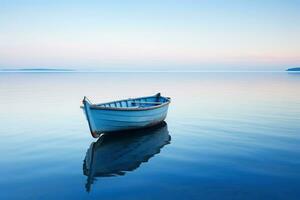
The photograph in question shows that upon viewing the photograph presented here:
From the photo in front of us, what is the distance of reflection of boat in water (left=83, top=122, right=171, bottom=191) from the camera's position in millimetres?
12188

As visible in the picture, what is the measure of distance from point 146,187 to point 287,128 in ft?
45.2

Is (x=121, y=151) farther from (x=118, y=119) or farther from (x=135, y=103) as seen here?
(x=135, y=103)

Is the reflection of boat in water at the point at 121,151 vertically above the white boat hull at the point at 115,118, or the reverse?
the white boat hull at the point at 115,118

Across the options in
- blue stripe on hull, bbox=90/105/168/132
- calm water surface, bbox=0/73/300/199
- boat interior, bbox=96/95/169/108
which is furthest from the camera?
boat interior, bbox=96/95/169/108

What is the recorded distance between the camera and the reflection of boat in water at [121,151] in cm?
1219

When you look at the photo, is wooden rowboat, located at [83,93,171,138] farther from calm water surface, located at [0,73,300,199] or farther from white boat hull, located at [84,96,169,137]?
calm water surface, located at [0,73,300,199]

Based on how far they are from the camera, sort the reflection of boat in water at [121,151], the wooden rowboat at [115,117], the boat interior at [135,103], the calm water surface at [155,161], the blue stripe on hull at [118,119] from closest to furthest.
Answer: the calm water surface at [155,161]
the reflection of boat in water at [121,151]
the wooden rowboat at [115,117]
the blue stripe on hull at [118,119]
the boat interior at [135,103]

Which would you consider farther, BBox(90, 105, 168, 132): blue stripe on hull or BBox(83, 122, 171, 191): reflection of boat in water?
BBox(90, 105, 168, 132): blue stripe on hull

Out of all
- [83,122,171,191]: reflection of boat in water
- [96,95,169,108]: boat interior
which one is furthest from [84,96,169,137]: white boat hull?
[96,95,169,108]: boat interior

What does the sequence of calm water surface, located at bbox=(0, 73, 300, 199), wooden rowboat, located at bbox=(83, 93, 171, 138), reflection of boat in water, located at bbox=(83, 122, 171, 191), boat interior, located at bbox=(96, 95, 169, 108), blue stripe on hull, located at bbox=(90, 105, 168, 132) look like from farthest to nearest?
boat interior, located at bbox=(96, 95, 169, 108), blue stripe on hull, located at bbox=(90, 105, 168, 132), wooden rowboat, located at bbox=(83, 93, 171, 138), reflection of boat in water, located at bbox=(83, 122, 171, 191), calm water surface, located at bbox=(0, 73, 300, 199)

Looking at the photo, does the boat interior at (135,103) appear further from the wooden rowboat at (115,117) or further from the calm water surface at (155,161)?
the wooden rowboat at (115,117)

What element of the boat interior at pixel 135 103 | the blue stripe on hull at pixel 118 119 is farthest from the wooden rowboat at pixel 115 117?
the boat interior at pixel 135 103

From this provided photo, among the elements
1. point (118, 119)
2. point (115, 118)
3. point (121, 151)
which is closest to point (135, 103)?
point (118, 119)

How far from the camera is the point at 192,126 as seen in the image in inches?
832
